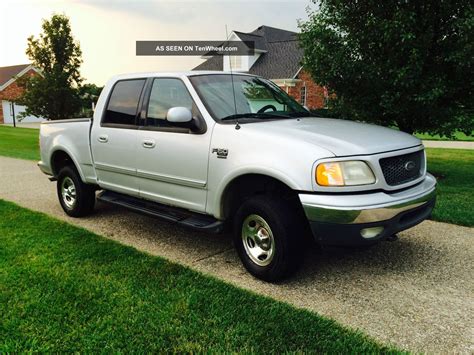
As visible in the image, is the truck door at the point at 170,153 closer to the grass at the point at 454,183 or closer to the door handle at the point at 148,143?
the door handle at the point at 148,143

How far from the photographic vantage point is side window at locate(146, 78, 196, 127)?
4.67 metres

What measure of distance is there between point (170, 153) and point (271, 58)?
30347 millimetres

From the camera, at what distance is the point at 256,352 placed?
292 centimetres

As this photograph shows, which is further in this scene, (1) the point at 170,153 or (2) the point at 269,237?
(1) the point at 170,153

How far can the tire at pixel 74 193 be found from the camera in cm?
619

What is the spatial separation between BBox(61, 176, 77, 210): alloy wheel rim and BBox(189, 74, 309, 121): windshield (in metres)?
2.80

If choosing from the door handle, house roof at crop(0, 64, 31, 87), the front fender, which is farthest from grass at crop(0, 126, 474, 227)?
house roof at crop(0, 64, 31, 87)

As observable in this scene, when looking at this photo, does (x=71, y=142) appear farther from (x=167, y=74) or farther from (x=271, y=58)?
(x=271, y=58)

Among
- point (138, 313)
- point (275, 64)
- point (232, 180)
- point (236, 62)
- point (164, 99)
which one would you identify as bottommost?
point (138, 313)

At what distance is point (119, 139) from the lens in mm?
5238

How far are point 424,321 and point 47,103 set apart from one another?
16818 millimetres

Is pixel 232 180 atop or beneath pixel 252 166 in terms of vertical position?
beneath

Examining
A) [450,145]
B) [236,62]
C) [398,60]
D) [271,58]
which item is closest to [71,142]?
[398,60]

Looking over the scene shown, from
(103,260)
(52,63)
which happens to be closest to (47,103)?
(52,63)
